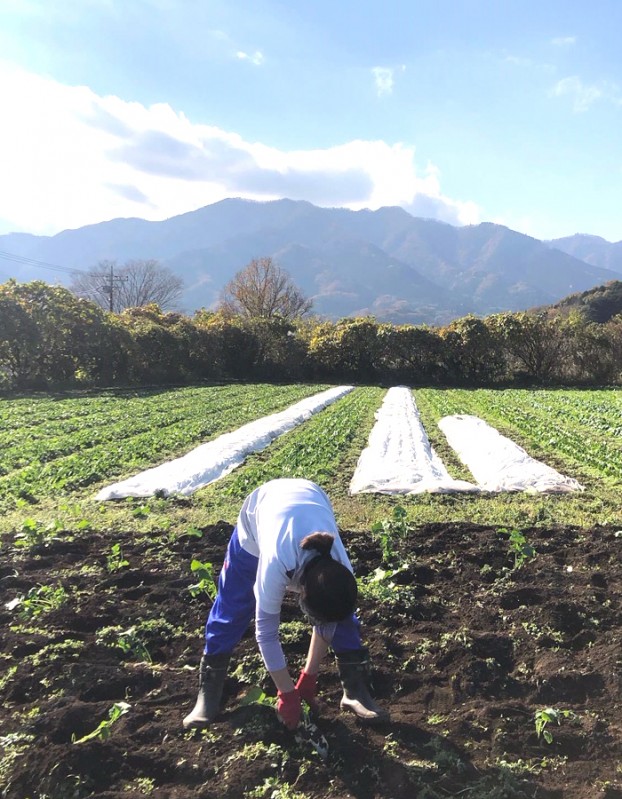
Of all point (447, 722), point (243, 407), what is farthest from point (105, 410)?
point (447, 722)

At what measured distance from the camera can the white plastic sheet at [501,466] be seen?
884 cm

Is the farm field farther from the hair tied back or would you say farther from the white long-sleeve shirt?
the hair tied back

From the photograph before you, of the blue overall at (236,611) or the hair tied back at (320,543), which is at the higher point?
the hair tied back at (320,543)

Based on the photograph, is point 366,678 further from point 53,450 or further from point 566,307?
point 566,307

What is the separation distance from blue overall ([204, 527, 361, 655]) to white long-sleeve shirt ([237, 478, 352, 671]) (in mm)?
270

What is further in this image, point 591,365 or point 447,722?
point 591,365

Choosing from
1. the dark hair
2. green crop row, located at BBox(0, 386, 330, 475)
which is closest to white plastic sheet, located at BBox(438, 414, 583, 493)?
green crop row, located at BBox(0, 386, 330, 475)

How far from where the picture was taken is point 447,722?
124 inches

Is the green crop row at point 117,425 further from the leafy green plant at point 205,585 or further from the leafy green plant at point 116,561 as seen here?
the leafy green plant at point 205,585

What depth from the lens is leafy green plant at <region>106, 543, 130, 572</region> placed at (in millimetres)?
5527

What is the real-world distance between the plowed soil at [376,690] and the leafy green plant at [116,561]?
4 cm

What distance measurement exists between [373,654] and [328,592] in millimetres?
1820

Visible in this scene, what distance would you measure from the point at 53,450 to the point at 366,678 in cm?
1090

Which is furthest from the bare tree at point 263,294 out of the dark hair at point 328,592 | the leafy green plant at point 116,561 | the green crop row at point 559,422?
the dark hair at point 328,592
